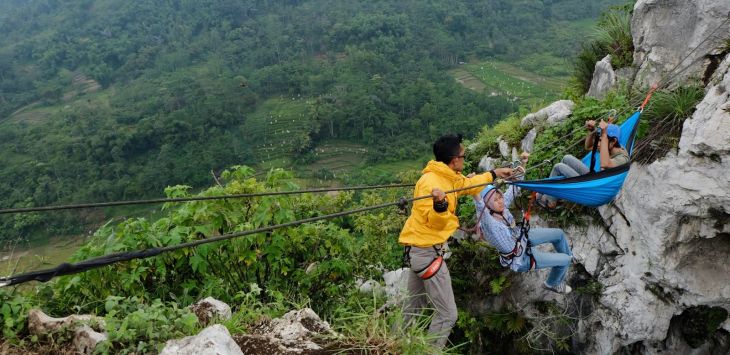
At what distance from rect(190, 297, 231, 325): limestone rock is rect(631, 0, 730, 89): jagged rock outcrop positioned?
471 cm

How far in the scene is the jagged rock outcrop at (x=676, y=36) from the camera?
5.09 meters

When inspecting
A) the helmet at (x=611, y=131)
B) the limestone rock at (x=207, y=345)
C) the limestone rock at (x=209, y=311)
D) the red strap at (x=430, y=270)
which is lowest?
the red strap at (x=430, y=270)

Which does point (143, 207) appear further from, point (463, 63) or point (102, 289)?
point (463, 63)

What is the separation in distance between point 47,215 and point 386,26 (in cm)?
6735

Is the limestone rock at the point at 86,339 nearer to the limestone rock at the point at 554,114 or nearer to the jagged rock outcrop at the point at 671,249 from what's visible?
the jagged rock outcrop at the point at 671,249

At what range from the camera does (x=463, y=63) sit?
293 feet

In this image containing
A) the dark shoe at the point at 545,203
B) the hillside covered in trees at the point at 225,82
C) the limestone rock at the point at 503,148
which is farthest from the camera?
the hillside covered in trees at the point at 225,82

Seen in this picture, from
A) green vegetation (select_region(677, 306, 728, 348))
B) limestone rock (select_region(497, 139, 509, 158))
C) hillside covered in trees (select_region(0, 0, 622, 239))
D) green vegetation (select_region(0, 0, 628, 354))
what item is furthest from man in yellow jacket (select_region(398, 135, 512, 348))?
hillside covered in trees (select_region(0, 0, 622, 239))

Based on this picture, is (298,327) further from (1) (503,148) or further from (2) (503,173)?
(1) (503,148)

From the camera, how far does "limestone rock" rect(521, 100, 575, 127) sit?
639 cm

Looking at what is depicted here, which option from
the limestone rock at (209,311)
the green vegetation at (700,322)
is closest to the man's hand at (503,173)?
the green vegetation at (700,322)

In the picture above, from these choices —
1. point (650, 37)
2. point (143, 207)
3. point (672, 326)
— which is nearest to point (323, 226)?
point (672, 326)

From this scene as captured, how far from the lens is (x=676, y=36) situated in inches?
224

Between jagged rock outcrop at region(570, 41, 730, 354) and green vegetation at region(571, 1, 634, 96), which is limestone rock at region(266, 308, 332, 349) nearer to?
jagged rock outcrop at region(570, 41, 730, 354)
